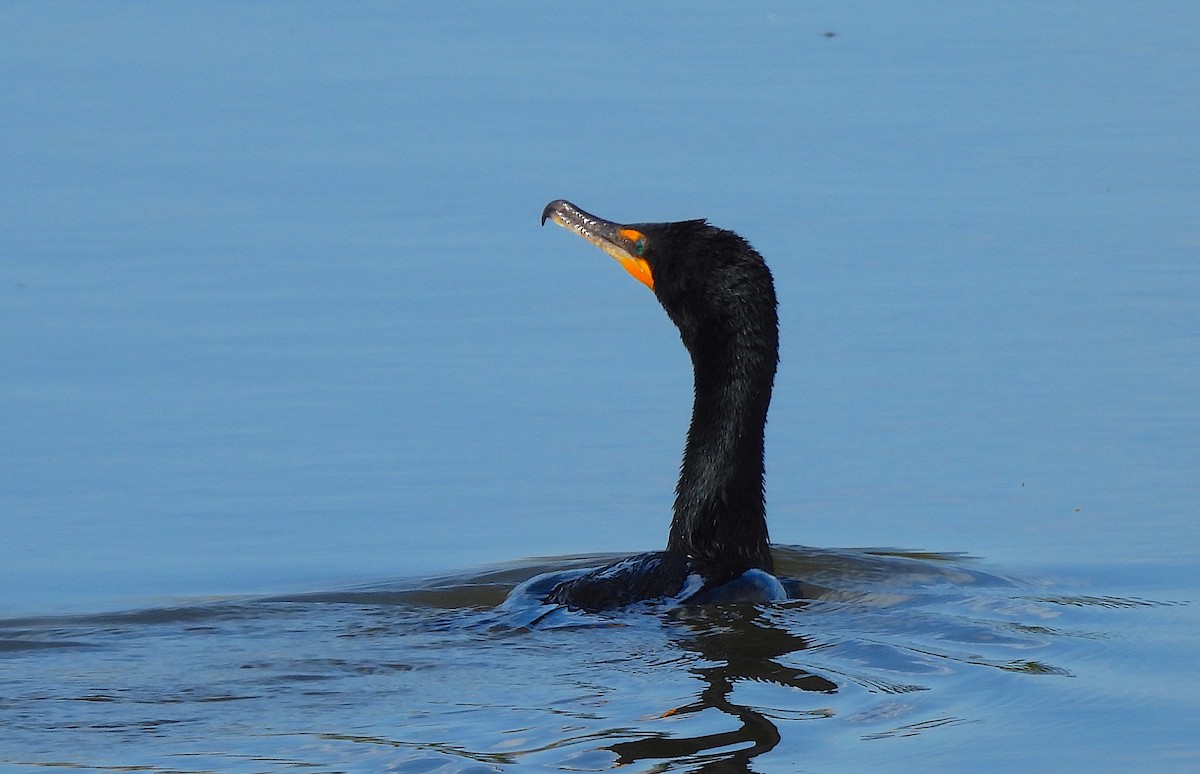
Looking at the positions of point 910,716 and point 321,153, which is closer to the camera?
point 910,716

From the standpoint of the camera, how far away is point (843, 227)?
38.1 feet

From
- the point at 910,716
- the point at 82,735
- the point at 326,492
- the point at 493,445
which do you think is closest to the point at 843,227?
the point at 493,445

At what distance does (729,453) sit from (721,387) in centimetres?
27

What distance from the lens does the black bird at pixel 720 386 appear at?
8.07 meters

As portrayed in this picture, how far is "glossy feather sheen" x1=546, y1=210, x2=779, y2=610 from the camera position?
8.08 metres

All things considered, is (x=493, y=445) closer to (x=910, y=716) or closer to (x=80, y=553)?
(x=80, y=553)

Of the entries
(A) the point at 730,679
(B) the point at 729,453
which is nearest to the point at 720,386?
(B) the point at 729,453

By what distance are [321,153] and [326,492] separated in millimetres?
4149

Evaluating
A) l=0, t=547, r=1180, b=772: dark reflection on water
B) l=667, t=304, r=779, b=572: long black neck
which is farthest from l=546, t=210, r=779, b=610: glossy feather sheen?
l=0, t=547, r=1180, b=772: dark reflection on water

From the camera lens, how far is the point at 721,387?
27.2 feet

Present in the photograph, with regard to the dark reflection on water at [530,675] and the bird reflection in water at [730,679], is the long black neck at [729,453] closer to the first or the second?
the dark reflection on water at [530,675]

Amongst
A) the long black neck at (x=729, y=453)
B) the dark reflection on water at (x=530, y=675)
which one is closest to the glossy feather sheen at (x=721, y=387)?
the long black neck at (x=729, y=453)

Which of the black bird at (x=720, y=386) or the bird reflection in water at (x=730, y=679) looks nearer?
the bird reflection in water at (x=730, y=679)

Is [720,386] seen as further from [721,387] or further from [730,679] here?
[730,679]
